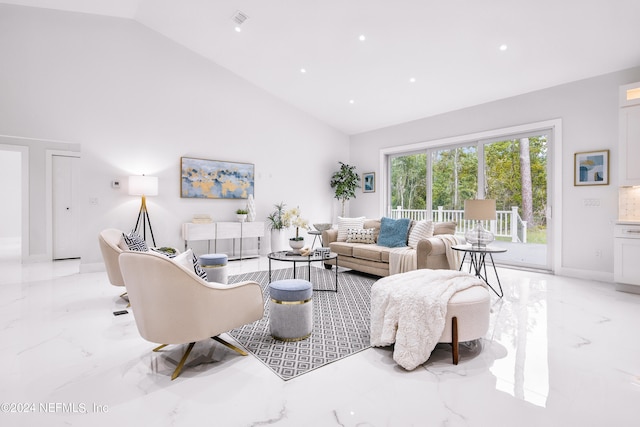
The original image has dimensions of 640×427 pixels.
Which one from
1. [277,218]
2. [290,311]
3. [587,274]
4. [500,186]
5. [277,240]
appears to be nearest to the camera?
[290,311]

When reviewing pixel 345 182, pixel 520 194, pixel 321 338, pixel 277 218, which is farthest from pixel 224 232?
pixel 520 194

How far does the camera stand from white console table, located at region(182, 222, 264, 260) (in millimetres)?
5791

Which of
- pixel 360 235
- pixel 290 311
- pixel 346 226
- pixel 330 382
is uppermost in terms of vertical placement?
pixel 346 226

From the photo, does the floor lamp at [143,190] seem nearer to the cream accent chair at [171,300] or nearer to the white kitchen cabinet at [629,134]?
the cream accent chair at [171,300]

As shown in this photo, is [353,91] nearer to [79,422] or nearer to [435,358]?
[435,358]

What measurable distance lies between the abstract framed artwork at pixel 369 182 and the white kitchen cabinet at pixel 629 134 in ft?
14.3

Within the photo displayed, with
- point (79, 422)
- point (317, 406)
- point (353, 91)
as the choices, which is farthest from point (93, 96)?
point (317, 406)

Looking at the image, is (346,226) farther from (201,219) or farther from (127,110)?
(127,110)

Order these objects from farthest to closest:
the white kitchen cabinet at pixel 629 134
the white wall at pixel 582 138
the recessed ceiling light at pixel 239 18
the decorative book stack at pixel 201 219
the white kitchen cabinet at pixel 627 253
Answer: the decorative book stack at pixel 201 219, the recessed ceiling light at pixel 239 18, the white wall at pixel 582 138, the white kitchen cabinet at pixel 629 134, the white kitchen cabinet at pixel 627 253

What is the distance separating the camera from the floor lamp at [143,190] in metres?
5.25

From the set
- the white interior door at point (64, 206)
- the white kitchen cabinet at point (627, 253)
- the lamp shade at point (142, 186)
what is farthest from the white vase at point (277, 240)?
the white kitchen cabinet at point (627, 253)

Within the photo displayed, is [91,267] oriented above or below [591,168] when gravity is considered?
below

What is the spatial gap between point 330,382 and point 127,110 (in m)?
5.48

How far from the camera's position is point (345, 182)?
7.78m
